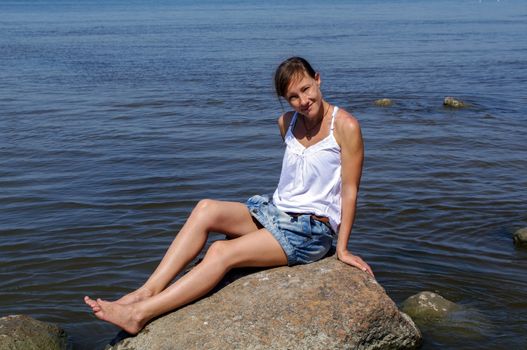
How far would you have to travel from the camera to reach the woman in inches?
208

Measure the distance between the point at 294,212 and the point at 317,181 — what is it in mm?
280

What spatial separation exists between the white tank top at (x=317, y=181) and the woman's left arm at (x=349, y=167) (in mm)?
87

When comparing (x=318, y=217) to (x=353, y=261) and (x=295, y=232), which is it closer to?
(x=295, y=232)

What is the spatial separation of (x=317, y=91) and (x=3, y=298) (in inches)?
137

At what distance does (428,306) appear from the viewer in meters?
6.30

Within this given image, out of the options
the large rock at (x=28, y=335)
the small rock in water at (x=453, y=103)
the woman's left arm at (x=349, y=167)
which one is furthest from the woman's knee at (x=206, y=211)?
the small rock in water at (x=453, y=103)

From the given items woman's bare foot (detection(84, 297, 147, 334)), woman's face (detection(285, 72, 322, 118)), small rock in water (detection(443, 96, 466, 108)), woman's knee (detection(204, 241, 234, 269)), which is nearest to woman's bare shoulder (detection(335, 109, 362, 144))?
woman's face (detection(285, 72, 322, 118))

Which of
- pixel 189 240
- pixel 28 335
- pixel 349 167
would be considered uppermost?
pixel 349 167

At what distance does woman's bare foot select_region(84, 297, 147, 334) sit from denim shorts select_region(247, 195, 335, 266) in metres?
1.15

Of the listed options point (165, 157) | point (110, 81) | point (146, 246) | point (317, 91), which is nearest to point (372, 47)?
point (110, 81)

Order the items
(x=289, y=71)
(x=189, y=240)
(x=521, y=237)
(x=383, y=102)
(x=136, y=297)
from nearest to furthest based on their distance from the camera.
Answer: (x=136, y=297)
(x=189, y=240)
(x=289, y=71)
(x=521, y=237)
(x=383, y=102)

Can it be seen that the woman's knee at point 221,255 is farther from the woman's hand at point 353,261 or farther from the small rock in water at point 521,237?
the small rock in water at point 521,237

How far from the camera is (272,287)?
5.35 meters

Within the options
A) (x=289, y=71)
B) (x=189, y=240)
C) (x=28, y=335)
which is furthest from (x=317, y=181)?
(x=28, y=335)
